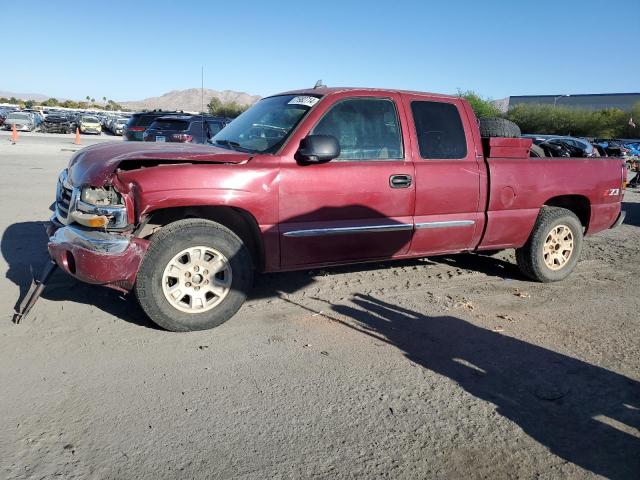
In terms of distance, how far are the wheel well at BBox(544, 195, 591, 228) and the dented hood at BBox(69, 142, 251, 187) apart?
3585 millimetres

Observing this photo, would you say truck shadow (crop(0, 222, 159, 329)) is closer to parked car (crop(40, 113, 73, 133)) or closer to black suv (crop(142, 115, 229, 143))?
black suv (crop(142, 115, 229, 143))

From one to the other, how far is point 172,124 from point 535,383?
1424 cm

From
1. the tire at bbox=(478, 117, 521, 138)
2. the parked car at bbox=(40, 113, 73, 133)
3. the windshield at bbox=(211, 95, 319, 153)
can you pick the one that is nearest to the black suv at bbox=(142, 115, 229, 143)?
the windshield at bbox=(211, 95, 319, 153)

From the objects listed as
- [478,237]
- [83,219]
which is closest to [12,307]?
[83,219]

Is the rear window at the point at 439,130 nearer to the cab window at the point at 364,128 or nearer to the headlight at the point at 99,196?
the cab window at the point at 364,128

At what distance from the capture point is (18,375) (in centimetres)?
331

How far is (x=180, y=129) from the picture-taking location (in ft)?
51.1

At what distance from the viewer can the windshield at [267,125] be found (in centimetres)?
450

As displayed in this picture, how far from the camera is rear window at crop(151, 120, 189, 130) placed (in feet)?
51.1

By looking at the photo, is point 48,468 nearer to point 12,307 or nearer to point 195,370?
point 195,370

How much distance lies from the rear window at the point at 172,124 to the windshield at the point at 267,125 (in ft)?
36.1

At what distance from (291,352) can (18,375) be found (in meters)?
1.76

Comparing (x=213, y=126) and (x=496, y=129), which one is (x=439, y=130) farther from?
(x=213, y=126)

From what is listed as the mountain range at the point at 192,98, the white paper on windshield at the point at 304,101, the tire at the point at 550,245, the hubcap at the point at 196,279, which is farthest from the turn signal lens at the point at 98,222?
the mountain range at the point at 192,98
